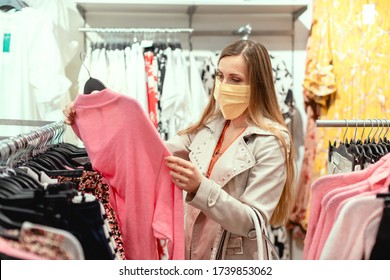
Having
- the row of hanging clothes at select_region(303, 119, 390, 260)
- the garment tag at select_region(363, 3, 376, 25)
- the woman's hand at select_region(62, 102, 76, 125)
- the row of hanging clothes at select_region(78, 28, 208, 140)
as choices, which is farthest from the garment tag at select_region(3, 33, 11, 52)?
the garment tag at select_region(363, 3, 376, 25)

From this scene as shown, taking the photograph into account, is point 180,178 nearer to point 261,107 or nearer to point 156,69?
point 261,107

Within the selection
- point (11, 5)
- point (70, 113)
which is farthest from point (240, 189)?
point (11, 5)

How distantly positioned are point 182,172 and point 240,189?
0.28 meters

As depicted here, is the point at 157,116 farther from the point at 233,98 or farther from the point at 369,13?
the point at 369,13

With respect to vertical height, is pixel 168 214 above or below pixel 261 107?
below

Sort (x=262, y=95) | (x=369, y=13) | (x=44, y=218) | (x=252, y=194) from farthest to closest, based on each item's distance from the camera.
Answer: (x=369, y=13) < (x=262, y=95) < (x=252, y=194) < (x=44, y=218)

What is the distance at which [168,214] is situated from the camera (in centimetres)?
108

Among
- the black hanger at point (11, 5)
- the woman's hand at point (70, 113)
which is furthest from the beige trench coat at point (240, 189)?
the black hanger at point (11, 5)

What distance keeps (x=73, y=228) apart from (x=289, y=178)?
28.5 inches

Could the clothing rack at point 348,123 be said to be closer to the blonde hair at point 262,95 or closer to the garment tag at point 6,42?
the blonde hair at point 262,95

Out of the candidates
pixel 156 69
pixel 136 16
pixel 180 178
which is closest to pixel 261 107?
pixel 180 178

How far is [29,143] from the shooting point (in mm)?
1100

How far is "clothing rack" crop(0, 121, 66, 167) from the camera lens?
0.98 metres

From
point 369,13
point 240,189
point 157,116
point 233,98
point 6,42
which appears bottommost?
point 240,189
